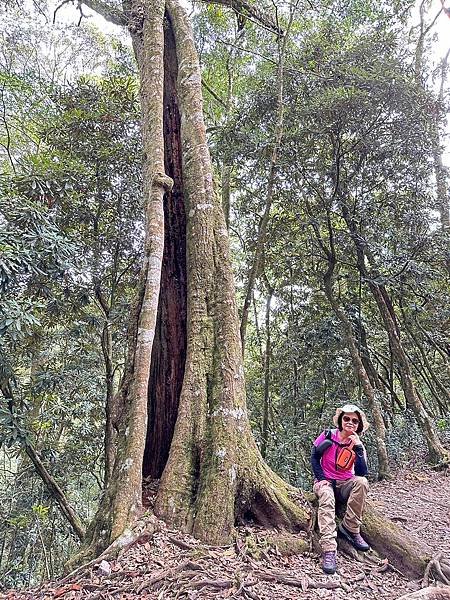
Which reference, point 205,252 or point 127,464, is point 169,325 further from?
point 127,464

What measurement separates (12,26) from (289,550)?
11.5m

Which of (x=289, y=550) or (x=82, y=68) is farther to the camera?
(x=82, y=68)

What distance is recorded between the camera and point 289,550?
11.1 ft

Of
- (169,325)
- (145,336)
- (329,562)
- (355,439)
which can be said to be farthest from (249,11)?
(329,562)

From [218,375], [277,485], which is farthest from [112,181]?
[277,485]

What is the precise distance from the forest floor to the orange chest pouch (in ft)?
2.05

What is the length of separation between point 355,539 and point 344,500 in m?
0.27

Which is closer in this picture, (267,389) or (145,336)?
(145,336)

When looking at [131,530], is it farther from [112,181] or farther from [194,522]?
[112,181]

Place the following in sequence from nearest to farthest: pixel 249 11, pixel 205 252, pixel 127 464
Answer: pixel 127 464
pixel 205 252
pixel 249 11

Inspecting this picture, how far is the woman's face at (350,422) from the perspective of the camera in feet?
11.6

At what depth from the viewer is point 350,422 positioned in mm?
3549

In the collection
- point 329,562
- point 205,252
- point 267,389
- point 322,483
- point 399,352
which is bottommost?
point 329,562

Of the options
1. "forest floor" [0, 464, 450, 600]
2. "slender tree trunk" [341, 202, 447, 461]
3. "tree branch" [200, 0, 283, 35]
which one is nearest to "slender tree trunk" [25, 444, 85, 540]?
"forest floor" [0, 464, 450, 600]
